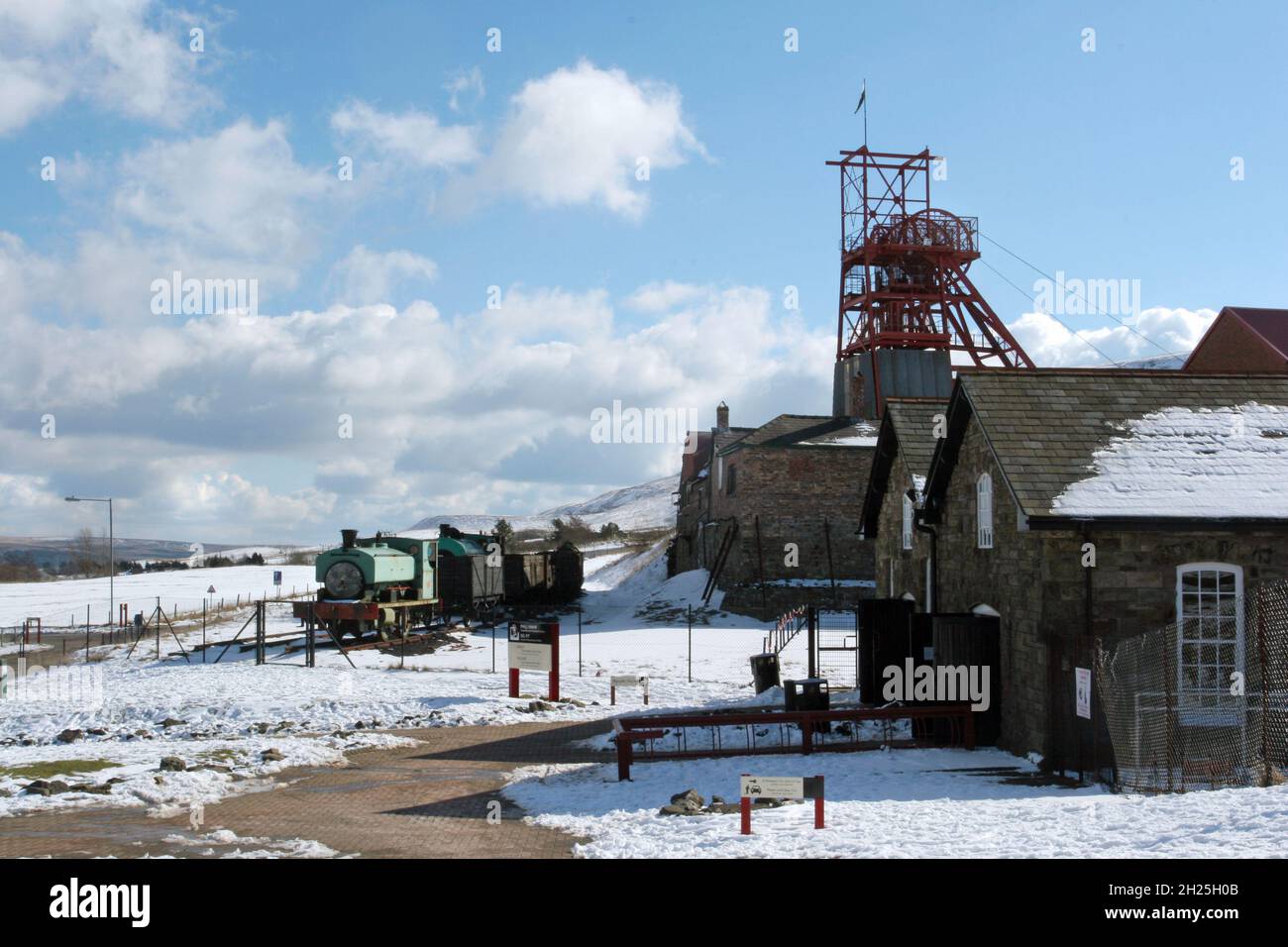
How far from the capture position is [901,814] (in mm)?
11742

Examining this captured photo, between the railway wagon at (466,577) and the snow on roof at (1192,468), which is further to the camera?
the railway wagon at (466,577)

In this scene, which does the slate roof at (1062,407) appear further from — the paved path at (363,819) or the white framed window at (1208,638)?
the paved path at (363,819)

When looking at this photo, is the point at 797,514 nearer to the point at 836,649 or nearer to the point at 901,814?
the point at 836,649

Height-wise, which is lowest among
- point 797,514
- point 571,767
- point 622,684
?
point 571,767

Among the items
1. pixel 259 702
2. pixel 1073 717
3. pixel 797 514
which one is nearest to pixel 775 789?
pixel 1073 717

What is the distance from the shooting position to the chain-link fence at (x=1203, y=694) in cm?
1277

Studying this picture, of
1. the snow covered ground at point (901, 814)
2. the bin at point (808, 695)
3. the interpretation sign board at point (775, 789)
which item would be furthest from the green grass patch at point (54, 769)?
the bin at point (808, 695)

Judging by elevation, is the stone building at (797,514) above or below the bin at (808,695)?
above

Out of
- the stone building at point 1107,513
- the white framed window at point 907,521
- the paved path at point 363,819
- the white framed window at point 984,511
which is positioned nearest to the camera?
the paved path at point 363,819

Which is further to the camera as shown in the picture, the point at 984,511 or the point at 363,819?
the point at 984,511

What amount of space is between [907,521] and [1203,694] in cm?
809

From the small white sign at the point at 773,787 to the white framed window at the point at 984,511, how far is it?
7.32 metres
